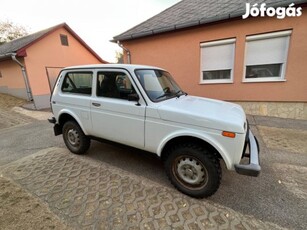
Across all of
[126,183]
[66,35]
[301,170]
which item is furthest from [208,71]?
[66,35]

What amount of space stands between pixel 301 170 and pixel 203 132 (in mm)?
2390

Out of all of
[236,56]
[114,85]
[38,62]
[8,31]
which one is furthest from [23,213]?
[8,31]

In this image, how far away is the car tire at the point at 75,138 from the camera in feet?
12.1

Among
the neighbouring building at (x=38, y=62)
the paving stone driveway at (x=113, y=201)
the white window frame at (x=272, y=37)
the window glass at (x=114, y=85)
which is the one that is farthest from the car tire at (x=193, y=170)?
the neighbouring building at (x=38, y=62)

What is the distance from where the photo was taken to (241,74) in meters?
6.54

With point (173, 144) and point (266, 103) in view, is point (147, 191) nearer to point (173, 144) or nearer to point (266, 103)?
point (173, 144)

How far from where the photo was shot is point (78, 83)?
3.54m

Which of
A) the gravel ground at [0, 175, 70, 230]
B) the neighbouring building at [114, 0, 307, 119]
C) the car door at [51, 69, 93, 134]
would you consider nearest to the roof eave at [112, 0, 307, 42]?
the neighbouring building at [114, 0, 307, 119]

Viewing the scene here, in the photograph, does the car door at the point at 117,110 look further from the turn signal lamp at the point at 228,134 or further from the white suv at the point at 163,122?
the turn signal lamp at the point at 228,134

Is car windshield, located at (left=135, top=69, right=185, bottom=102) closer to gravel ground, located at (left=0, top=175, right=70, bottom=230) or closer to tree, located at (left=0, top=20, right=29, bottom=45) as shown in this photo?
gravel ground, located at (left=0, top=175, right=70, bottom=230)

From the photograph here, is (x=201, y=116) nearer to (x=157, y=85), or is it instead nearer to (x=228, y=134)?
(x=228, y=134)

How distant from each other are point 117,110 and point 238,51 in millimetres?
5629

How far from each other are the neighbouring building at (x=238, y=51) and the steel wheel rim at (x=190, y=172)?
17.5ft

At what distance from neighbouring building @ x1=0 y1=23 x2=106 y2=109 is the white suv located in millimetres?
8291
